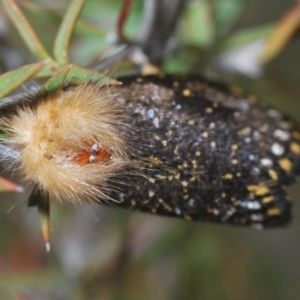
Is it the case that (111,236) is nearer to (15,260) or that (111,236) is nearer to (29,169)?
(15,260)

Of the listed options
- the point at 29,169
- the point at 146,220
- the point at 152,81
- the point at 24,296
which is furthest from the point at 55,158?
the point at 146,220

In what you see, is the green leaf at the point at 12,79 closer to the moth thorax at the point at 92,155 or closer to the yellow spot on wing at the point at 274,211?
the moth thorax at the point at 92,155

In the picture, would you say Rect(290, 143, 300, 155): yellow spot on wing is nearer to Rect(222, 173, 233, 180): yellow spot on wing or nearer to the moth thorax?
Rect(222, 173, 233, 180): yellow spot on wing

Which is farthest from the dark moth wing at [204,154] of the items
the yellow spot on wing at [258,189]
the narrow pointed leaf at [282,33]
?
the narrow pointed leaf at [282,33]

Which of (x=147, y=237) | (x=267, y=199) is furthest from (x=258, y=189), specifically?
(x=147, y=237)

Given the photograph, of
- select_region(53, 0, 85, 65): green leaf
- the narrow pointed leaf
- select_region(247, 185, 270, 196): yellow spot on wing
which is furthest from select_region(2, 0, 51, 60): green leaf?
the narrow pointed leaf

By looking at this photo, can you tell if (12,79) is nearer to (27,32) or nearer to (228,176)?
(27,32)

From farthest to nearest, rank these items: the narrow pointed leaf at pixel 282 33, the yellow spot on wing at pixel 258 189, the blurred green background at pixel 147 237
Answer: the blurred green background at pixel 147 237
the narrow pointed leaf at pixel 282 33
the yellow spot on wing at pixel 258 189
